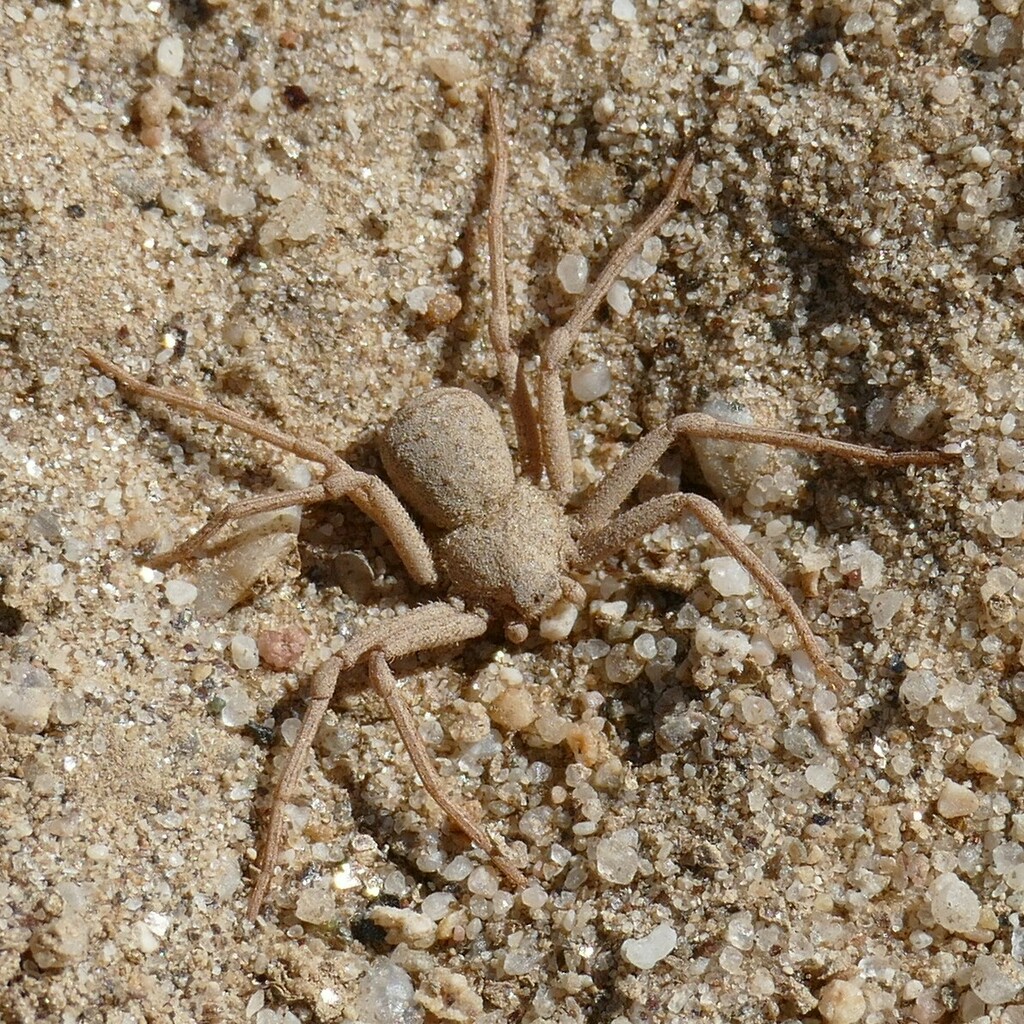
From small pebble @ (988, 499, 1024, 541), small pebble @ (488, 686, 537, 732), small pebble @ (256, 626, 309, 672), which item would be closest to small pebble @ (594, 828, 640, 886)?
small pebble @ (488, 686, 537, 732)

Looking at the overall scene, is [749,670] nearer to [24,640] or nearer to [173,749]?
[173,749]

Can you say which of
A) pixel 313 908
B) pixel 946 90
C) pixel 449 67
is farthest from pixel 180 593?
pixel 946 90

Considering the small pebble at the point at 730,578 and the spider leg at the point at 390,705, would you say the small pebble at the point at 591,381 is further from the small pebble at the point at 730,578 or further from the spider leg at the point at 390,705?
the spider leg at the point at 390,705

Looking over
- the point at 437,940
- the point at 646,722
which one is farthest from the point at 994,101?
the point at 437,940

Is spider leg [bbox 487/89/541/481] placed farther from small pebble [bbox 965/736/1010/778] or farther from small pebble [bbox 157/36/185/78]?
small pebble [bbox 965/736/1010/778]

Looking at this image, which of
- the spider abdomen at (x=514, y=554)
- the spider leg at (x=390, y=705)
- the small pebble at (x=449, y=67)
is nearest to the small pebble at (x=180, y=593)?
the spider leg at (x=390, y=705)

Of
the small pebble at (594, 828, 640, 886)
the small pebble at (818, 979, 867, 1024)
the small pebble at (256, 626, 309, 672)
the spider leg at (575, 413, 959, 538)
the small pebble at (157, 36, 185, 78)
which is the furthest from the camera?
the small pebble at (157, 36, 185, 78)

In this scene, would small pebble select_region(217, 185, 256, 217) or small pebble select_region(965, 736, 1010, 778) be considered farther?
small pebble select_region(217, 185, 256, 217)
